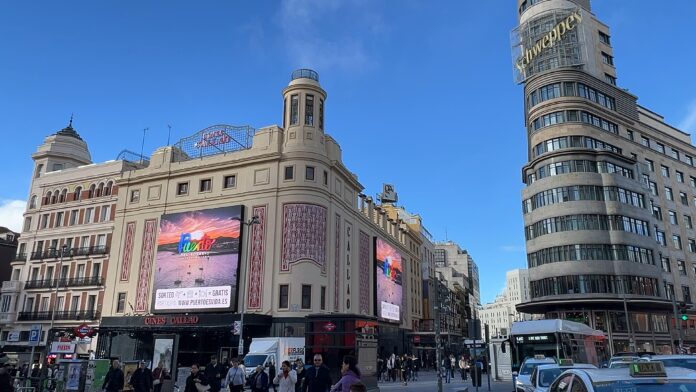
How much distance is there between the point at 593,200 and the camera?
48.8 m

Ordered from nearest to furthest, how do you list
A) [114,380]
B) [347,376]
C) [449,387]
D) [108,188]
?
[347,376], [114,380], [449,387], [108,188]

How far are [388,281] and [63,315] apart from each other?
32.1 meters

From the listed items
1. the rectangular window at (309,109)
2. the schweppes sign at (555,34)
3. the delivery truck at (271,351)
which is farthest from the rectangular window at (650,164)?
the delivery truck at (271,351)

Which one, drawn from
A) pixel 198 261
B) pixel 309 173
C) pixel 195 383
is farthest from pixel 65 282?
pixel 195 383

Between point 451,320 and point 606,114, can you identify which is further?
point 451,320

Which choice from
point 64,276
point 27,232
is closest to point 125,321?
point 64,276

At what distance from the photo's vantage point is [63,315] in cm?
4781

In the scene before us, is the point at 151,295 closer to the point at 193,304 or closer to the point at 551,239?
the point at 193,304

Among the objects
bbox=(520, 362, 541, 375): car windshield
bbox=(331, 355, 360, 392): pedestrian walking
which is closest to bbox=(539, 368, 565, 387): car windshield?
bbox=(520, 362, 541, 375): car windshield

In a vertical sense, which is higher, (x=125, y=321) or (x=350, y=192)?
(x=350, y=192)

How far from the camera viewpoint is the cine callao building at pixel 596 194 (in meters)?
47.5

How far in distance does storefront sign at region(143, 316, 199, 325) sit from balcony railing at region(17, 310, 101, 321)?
30.9 ft

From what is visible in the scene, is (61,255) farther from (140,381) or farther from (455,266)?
(455,266)

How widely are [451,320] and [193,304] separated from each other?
73026 millimetres
